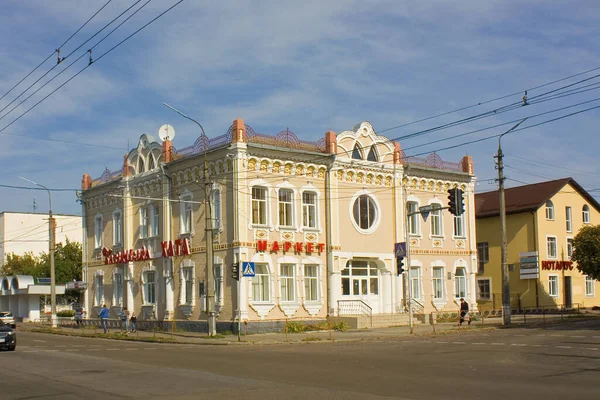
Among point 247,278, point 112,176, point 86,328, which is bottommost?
point 86,328

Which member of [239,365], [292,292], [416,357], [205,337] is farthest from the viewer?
[292,292]

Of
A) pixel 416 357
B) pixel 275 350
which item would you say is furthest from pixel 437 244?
pixel 416 357

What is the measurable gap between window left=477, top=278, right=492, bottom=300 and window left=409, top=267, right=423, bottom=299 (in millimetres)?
14666

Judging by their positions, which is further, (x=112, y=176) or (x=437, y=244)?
(x=112, y=176)

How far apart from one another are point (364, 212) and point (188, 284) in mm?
10890

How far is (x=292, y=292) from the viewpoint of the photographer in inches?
1476

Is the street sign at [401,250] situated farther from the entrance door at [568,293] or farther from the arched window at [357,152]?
the entrance door at [568,293]

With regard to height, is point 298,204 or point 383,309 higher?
point 298,204

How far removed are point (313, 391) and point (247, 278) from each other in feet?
70.6

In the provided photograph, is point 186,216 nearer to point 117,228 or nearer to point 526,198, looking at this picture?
point 117,228

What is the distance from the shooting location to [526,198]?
55.2 metres

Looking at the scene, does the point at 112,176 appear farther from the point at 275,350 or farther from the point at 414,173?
the point at 275,350

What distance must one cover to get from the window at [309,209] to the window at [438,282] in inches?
394

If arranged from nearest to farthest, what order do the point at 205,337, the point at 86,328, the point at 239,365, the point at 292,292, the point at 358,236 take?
the point at 239,365 → the point at 205,337 → the point at 292,292 → the point at 358,236 → the point at 86,328
